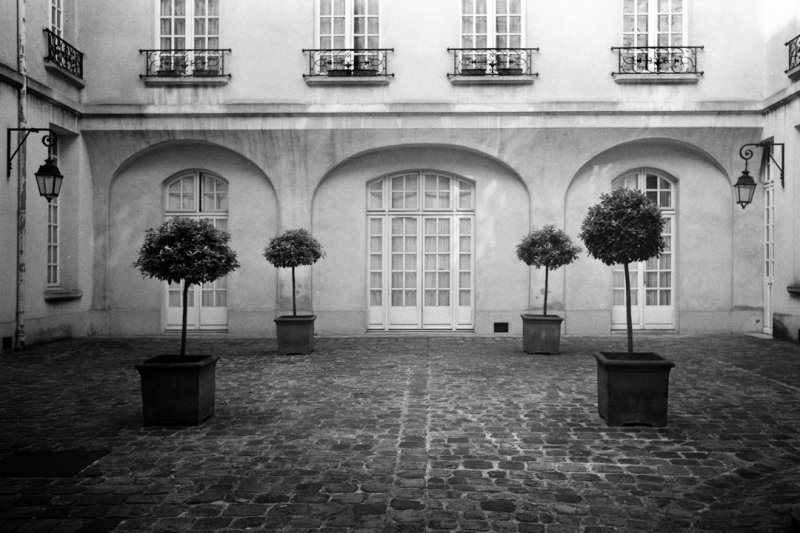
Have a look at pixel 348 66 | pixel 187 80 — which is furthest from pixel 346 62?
pixel 187 80

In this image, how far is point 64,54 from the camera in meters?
13.0

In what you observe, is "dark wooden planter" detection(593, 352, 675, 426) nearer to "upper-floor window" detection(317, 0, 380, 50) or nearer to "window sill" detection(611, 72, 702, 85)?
"window sill" detection(611, 72, 702, 85)

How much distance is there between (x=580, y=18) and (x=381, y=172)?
514 cm

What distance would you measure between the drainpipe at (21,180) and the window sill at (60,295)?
0.90m

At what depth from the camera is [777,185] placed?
1287 cm

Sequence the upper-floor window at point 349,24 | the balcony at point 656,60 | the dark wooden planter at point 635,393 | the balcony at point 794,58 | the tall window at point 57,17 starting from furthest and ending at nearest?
the upper-floor window at point 349,24 → the balcony at point 656,60 → the tall window at point 57,17 → the balcony at point 794,58 → the dark wooden planter at point 635,393

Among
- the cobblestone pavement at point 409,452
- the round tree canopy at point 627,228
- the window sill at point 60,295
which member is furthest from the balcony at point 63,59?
the round tree canopy at point 627,228

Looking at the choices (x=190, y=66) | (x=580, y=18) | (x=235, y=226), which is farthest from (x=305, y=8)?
(x=580, y=18)

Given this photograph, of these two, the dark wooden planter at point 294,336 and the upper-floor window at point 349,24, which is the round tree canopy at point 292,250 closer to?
the dark wooden planter at point 294,336

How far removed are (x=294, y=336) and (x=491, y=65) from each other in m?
6.81

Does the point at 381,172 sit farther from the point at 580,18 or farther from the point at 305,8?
the point at 580,18

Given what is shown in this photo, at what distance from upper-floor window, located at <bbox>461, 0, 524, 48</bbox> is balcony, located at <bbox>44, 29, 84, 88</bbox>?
787 centimetres

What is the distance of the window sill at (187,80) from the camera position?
13453 mm

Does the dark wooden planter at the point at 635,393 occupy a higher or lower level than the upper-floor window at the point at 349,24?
lower
